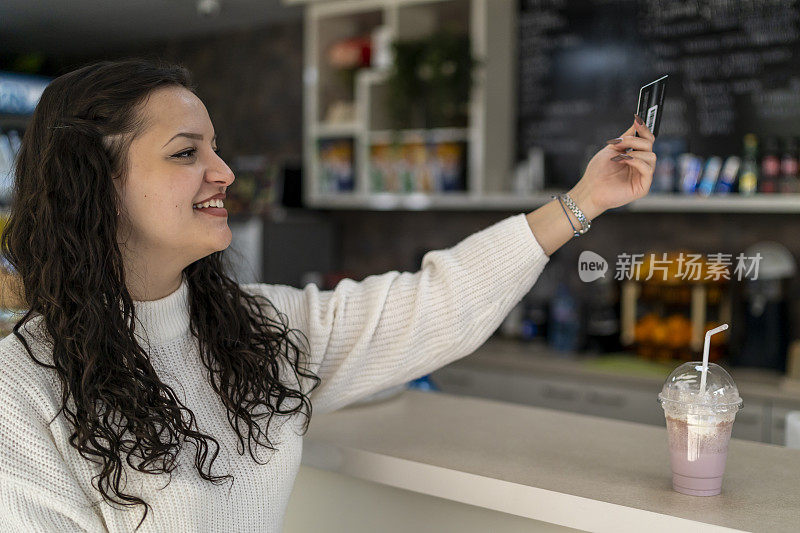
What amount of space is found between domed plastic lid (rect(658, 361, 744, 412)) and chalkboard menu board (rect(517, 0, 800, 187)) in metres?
1.92

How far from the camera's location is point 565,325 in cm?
336

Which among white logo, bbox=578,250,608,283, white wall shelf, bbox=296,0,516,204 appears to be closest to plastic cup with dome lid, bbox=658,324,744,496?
white logo, bbox=578,250,608,283

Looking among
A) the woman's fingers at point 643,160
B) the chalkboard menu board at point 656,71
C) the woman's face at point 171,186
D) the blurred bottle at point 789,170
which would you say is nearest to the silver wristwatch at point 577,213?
the woman's fingers at point 643,160

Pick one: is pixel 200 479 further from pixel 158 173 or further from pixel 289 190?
pixel 289 190

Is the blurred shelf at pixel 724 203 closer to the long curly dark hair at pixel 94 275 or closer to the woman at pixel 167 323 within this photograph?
the woman at pixel 167 323

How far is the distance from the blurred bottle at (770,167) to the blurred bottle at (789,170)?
0.02 m

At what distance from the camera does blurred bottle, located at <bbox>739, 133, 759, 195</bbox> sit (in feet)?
9.68

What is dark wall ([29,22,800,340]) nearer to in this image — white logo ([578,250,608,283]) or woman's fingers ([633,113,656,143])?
white logo ([578,250,608,283])

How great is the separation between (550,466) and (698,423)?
0.92 feet

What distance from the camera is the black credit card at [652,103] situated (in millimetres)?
1207

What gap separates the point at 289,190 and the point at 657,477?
317cm

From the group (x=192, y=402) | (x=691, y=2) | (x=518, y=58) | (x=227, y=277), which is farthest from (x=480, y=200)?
(x=192, y=402)

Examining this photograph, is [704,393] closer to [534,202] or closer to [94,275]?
[94,275]

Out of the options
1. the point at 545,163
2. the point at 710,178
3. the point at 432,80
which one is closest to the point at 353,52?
the point at 432,80
